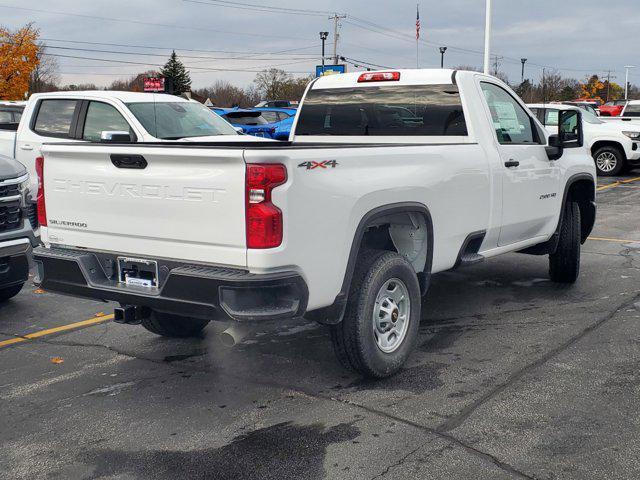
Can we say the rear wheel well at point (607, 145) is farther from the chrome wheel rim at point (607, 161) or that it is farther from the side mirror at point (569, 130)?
the side mirror at point (569, 130)

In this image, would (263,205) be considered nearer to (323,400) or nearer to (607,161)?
(323,400)

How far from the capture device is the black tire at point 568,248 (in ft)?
23.7

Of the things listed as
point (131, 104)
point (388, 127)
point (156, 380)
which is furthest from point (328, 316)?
point (131, 104)

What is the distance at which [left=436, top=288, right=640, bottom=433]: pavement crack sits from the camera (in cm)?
411

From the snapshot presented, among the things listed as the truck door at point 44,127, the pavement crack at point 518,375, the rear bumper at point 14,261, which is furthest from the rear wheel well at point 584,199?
the truck door at point 44,127

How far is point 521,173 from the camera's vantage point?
20.4 feet

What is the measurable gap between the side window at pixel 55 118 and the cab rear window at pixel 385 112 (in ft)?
16.7

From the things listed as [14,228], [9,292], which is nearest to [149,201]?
[14,228]

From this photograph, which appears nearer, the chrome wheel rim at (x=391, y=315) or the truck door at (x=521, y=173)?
the chrome wheel rim at (x=391, y=315)

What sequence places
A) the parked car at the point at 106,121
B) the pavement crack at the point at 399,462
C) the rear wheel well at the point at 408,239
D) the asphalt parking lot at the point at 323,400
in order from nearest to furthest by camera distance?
the pavement crack at the point at 399,462 < the asphalt parking lot at the point at 323,400 < the rear wheel well at the point at 408,239 < the parked car at the point at 106,121

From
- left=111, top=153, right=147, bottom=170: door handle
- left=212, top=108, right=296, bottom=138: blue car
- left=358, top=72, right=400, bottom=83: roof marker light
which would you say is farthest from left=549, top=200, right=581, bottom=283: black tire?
left=212, top=108, right=296, bottom=138: blue car

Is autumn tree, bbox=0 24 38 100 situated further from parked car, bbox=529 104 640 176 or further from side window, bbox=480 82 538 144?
side window, bbox=480 82 538 144

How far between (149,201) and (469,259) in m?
2.55

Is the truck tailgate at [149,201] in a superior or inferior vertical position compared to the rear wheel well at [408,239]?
superior
